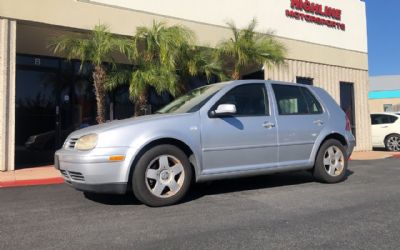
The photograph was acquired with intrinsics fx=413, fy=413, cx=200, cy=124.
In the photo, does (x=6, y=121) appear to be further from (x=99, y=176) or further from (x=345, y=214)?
(x=345, y=214)

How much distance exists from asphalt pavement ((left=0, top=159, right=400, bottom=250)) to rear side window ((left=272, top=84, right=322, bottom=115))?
1.18 metres

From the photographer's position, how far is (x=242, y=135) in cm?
565

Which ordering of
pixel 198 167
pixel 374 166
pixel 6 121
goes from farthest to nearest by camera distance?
pixel 374 166 < pixel 6 121 < pixel 198 167

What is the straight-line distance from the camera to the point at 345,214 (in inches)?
180

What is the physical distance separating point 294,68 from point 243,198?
9.06 m

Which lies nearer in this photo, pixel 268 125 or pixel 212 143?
pixel 212 143

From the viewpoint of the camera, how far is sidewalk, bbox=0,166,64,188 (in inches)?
280

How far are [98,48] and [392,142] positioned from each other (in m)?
11.0

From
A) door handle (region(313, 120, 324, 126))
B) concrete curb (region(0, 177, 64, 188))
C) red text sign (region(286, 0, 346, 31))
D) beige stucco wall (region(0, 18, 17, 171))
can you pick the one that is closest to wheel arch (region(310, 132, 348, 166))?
door handle (region(313, 120, 324, 126))

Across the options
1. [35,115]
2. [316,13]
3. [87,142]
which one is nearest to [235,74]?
[316,13]

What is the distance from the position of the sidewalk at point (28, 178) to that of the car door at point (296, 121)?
13.3ft

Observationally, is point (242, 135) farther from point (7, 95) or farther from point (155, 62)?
point (7, 95)

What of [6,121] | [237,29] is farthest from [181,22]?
[6,121]

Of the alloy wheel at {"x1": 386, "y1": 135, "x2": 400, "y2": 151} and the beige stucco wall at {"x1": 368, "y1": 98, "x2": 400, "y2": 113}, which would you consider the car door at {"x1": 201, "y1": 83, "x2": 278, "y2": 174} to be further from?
the beige stucco wall at {"x1": 368, "y1": 98, "x2": 400, "y2": 113}
